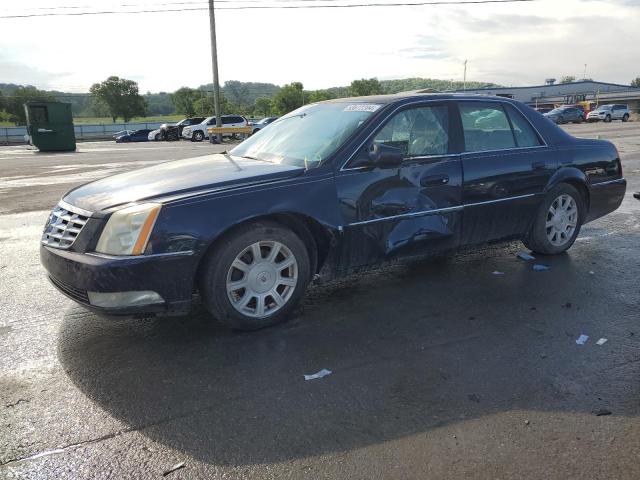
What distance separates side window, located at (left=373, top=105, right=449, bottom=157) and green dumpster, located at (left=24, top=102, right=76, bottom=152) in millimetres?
23819

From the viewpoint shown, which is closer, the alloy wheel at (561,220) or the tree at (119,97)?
the alloy wheel at (561,220)

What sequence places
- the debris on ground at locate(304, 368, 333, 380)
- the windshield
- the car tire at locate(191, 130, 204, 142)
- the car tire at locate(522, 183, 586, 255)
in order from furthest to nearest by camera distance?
the car tire at locate(191, 130, 204, 142) < the car tire at locate(522, 183, 586, 255) < the windshield < the debris on ground at locate(304, 368, 333, 380)

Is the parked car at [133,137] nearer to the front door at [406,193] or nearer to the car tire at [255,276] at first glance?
the front door at [406,193]

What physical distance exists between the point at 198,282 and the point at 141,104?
349ft

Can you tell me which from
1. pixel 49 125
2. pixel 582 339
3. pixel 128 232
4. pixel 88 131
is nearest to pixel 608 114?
pixel 49 125

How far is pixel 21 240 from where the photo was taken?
21.1ft

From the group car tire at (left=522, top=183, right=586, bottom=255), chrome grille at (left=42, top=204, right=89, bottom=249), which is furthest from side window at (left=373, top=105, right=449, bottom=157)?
chrome grille at (left=42, top=204, right=89, bottom=249)

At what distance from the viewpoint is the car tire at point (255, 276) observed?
3.52 meters

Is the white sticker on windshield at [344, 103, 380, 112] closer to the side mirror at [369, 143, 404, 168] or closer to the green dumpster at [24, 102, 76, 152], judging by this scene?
the side mirror at [369, 143, 404, 168]

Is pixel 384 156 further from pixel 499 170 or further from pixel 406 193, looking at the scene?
pixel 499 170

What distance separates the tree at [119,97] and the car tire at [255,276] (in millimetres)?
103614

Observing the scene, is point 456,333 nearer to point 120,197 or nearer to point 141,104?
point 120,197

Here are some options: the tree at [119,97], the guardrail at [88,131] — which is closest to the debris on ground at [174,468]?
the guardrail at [88,131]

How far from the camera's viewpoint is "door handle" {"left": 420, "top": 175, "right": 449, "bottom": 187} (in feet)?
14.2
